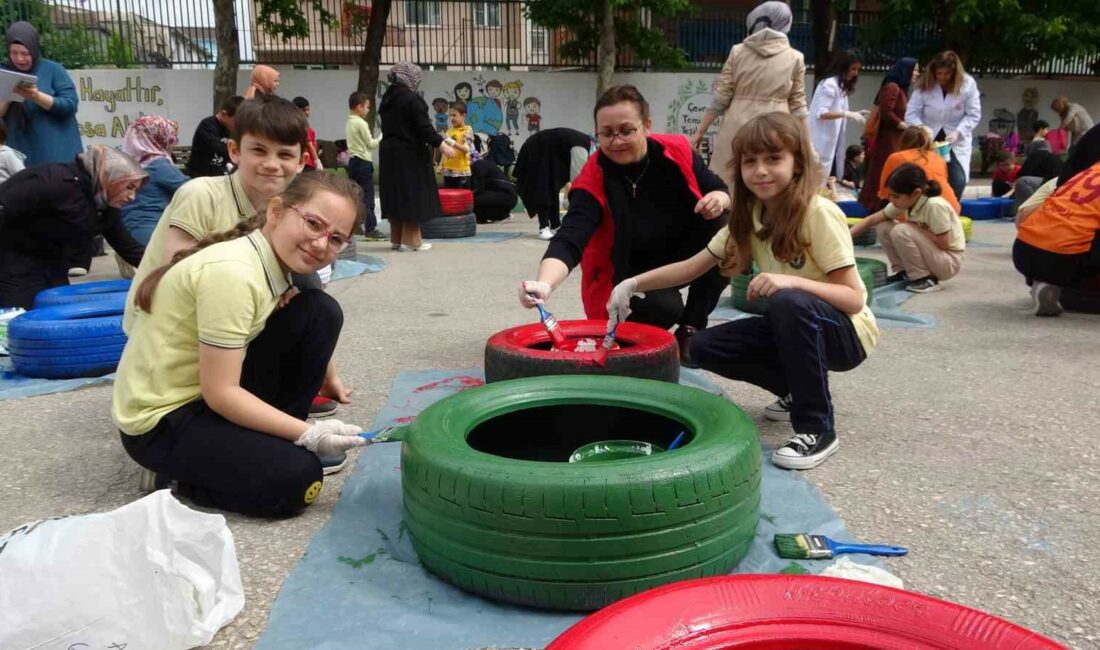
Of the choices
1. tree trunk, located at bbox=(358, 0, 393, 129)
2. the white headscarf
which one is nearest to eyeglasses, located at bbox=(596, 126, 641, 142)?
the white headscarf

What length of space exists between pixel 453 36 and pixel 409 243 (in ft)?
34.5

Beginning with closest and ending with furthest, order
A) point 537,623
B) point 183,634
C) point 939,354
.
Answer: point 183,634 → point 537,623 → point 939,354

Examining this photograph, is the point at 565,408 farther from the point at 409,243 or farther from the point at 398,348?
the point at 409,243

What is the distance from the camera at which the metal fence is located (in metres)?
16.0

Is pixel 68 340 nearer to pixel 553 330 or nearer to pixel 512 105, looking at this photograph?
pixel 553 330

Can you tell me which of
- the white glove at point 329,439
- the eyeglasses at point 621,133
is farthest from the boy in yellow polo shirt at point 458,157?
the white glove at point 329,439

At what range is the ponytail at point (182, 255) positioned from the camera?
221 centimetres

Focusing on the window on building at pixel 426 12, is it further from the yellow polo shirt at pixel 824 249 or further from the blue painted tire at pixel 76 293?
the yellow polo shirt at pixel 824 249

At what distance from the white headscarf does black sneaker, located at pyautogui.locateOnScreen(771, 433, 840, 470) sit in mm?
4180

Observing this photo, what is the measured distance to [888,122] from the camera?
7.77 metres

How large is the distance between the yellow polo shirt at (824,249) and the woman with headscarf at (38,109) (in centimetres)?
526

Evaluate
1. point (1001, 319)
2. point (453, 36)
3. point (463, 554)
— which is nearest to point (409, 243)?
point (1001, 319)

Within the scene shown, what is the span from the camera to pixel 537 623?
5.76 feet

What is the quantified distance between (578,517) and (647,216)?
2079mm
